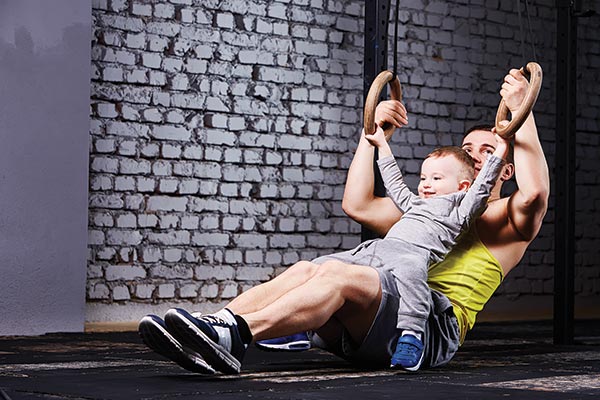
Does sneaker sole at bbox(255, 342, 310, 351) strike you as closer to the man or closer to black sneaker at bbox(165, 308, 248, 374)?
the man

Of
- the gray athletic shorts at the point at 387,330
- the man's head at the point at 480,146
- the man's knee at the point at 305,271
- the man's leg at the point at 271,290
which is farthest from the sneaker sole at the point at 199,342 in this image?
the man's head at the point at 480,146

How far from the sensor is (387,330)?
312 centimetres

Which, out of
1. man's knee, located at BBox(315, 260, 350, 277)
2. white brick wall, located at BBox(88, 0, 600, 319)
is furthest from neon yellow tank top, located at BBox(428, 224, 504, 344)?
white brick wall, located at BBox(88, 0, 600, 319)

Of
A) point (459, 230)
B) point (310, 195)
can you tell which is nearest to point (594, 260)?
point (310, 195)

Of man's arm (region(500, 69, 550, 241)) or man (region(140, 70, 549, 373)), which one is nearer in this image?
man (region(140, 70, 549, 373))

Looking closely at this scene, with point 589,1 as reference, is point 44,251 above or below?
below

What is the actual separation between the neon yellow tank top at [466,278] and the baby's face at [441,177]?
0.67 feet

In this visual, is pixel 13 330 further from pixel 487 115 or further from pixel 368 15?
pixel 487 115

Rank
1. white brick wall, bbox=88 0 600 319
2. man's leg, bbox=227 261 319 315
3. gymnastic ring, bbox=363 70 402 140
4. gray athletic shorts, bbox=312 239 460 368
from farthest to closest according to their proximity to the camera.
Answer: white brick wall, bbox=88 0 600 319 < gymnastic ring, bbox=363 70 402 140 < gray athletic shorts, bbox=312 239 460 368 < man's leg, bbox=227 261 319 315

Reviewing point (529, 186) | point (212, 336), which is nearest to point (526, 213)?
point (529, 186)

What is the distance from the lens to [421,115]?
7035 millimetres

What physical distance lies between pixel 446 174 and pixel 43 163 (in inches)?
95.1

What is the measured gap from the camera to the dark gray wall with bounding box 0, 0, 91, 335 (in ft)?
16.8

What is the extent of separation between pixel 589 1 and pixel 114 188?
12.4 feet
